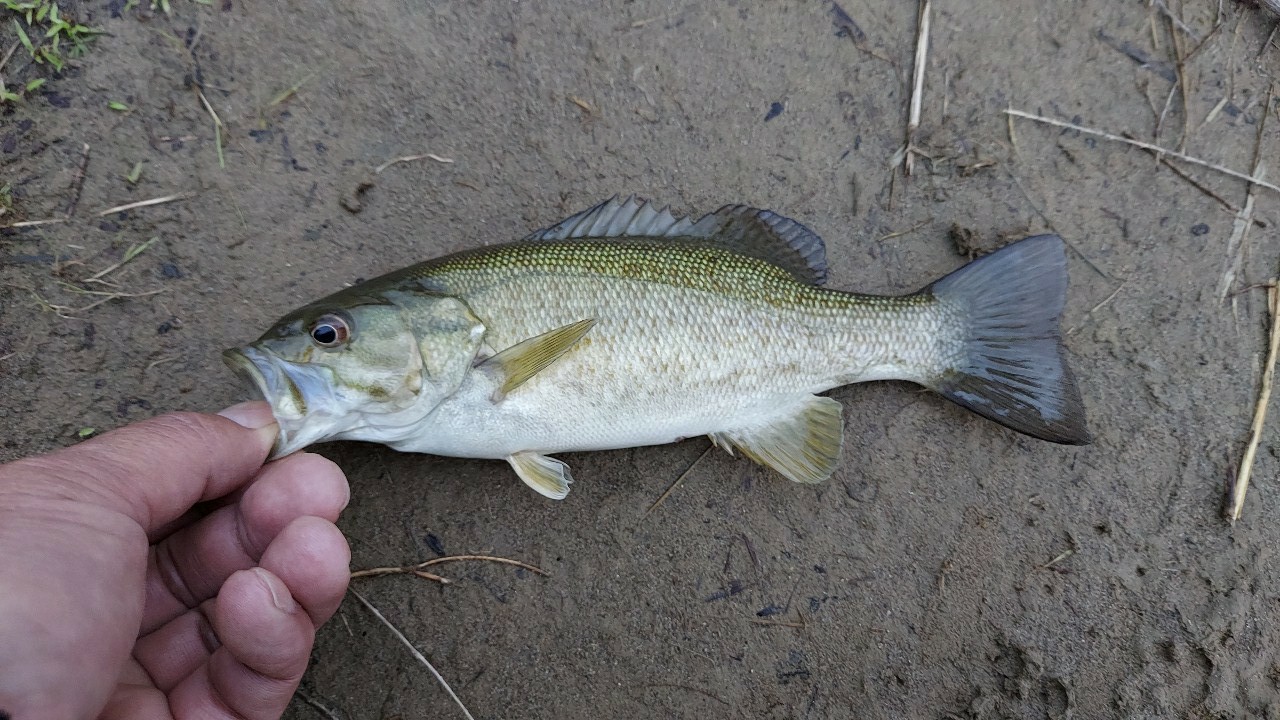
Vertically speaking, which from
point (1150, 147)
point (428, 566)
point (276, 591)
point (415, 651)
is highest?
point (1150, 147)

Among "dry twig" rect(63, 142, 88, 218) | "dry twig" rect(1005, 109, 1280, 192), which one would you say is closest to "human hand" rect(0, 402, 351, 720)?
"dry twig" rect(63, 142, 88, 218)

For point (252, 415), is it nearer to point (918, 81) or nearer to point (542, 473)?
point (542, 473)

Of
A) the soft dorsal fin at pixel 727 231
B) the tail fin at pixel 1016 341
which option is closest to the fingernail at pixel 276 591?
the soft dorsal fin at pixel 727 231

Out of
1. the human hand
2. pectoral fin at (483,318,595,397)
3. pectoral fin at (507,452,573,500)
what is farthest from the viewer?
pectoral fin at (507,452,573,500)

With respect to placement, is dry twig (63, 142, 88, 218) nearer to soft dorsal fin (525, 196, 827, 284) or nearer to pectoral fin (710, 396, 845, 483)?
soft dorsal fin (525, 196, 827, 284)

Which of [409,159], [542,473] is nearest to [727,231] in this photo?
[542,473]

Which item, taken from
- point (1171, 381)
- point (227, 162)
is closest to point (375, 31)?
point (227, 162)
